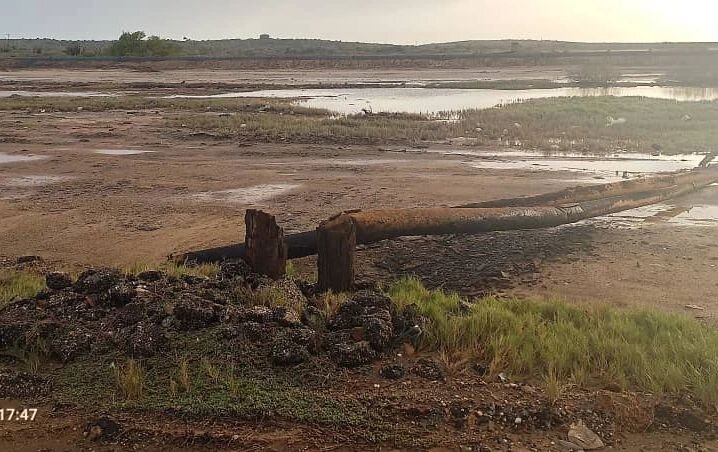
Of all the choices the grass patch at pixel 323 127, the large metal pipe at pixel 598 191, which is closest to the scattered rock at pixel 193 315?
the large metal pipe at pixel 598 191

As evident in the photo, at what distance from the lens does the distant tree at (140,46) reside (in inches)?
2879

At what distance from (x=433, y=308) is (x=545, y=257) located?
10.5 feet

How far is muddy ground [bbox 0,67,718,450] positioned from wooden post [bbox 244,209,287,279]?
1462 millimetres

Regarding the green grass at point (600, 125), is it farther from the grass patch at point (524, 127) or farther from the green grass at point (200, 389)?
the green grass at point (200, 389)

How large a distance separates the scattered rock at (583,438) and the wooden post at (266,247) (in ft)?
10.9

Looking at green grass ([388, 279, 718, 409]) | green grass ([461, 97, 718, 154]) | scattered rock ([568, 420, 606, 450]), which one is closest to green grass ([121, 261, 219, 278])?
green grass ([388, 279, 718, 409])

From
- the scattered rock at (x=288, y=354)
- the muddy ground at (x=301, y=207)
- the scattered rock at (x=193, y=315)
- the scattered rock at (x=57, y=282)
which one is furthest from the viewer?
the muddy ground at (x=301, y=207)

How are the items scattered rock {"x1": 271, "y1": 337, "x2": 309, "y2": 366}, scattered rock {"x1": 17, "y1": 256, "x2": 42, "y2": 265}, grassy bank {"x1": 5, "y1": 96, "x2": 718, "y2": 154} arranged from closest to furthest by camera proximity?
scattered rock {"x1": 271, "y1": 337, "x2": 309, "y2": 366}
scattered rock {"x1": 17, "y1": 256, "x2": 42, "y2": 265}
grassy bank {"x1": 5, "y1": 96, "x2": 718, "y2": 154}

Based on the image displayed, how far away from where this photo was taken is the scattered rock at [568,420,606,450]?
4.12 metres

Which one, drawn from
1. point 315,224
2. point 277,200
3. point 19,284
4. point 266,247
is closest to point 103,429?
point 266,247

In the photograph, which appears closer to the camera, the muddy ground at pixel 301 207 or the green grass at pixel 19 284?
the green grass at pixel 19 284

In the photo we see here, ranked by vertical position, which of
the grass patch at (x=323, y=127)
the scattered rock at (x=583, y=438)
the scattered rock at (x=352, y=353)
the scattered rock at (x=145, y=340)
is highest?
the grass patch at (x=323, y=127)

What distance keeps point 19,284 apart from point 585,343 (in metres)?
5.44

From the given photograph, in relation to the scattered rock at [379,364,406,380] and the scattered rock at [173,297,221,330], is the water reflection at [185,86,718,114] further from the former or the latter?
the scattered rock at [379,364,406,380]
